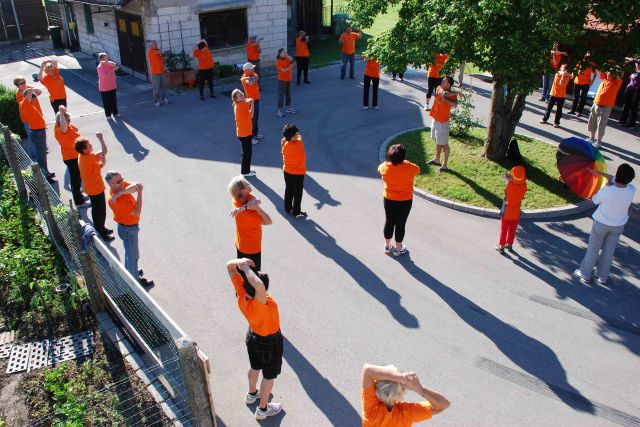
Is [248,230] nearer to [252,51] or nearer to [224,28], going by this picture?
[252,51]

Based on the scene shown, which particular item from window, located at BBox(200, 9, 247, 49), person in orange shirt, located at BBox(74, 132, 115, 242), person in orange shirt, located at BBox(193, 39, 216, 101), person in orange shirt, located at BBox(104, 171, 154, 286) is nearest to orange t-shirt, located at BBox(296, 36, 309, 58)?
window, located at BBox(200, 9, 247, 49)

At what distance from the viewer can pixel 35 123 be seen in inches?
420

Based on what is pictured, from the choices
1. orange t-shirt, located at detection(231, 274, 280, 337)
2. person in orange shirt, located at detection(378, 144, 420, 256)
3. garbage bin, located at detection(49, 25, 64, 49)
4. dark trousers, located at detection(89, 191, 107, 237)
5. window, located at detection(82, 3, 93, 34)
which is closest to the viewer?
orange t-shirt, located at detection(231, 274, 280, 337)

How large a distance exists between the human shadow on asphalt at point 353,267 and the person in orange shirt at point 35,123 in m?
4.61

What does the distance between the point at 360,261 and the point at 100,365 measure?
12.7 feet

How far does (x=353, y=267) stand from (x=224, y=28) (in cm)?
1231

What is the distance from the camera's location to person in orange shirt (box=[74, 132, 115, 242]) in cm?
804

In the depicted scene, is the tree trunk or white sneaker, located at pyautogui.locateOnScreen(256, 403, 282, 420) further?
the tree trunk

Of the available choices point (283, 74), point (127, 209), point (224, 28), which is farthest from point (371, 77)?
point (127, 209)

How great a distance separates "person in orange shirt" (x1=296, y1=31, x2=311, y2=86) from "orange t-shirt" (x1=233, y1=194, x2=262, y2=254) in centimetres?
1115

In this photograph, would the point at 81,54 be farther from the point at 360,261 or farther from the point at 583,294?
the point at 583,294

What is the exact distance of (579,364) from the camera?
650 cm

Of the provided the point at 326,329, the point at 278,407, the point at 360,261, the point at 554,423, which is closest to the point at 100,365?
the point at 278,407

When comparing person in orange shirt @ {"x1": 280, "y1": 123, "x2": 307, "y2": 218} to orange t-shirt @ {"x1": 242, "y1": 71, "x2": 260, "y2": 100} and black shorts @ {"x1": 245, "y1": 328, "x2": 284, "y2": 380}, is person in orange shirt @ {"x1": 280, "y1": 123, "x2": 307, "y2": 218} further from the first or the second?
black shorts @ {"x1": 245, "y1": 328, "x2": 284, "y2": 380}
